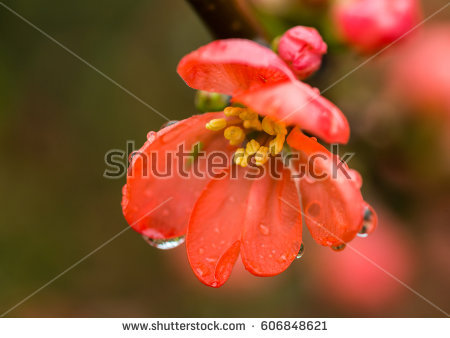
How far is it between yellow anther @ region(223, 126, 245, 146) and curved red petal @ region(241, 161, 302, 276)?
113mm

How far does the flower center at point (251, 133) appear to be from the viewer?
3.50 ft

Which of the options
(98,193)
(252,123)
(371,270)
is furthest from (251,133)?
(98,193)

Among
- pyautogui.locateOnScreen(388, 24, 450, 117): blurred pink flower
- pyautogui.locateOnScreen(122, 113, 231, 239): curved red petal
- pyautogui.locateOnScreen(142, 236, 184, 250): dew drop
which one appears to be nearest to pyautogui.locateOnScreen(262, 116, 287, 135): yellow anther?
pyautogui.locateOnScreen(122, 113, 231, 239): curved red petal

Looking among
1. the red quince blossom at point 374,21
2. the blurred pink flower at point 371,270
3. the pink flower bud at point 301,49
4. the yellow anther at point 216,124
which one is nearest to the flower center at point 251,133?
the yellow anther at point 216,124

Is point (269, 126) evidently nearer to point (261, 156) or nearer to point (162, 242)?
point (261, 156)

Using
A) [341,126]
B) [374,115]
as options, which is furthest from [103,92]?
[341,126]

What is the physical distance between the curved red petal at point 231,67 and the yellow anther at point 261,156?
15 centimetres

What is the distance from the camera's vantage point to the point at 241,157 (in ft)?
3.62

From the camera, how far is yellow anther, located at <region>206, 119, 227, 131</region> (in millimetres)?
1065

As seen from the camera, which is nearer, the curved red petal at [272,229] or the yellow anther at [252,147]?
the curved red petal at [272,229]

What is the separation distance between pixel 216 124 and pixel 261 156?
126mm

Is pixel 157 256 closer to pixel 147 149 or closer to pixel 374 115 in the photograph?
pixel 374 115
